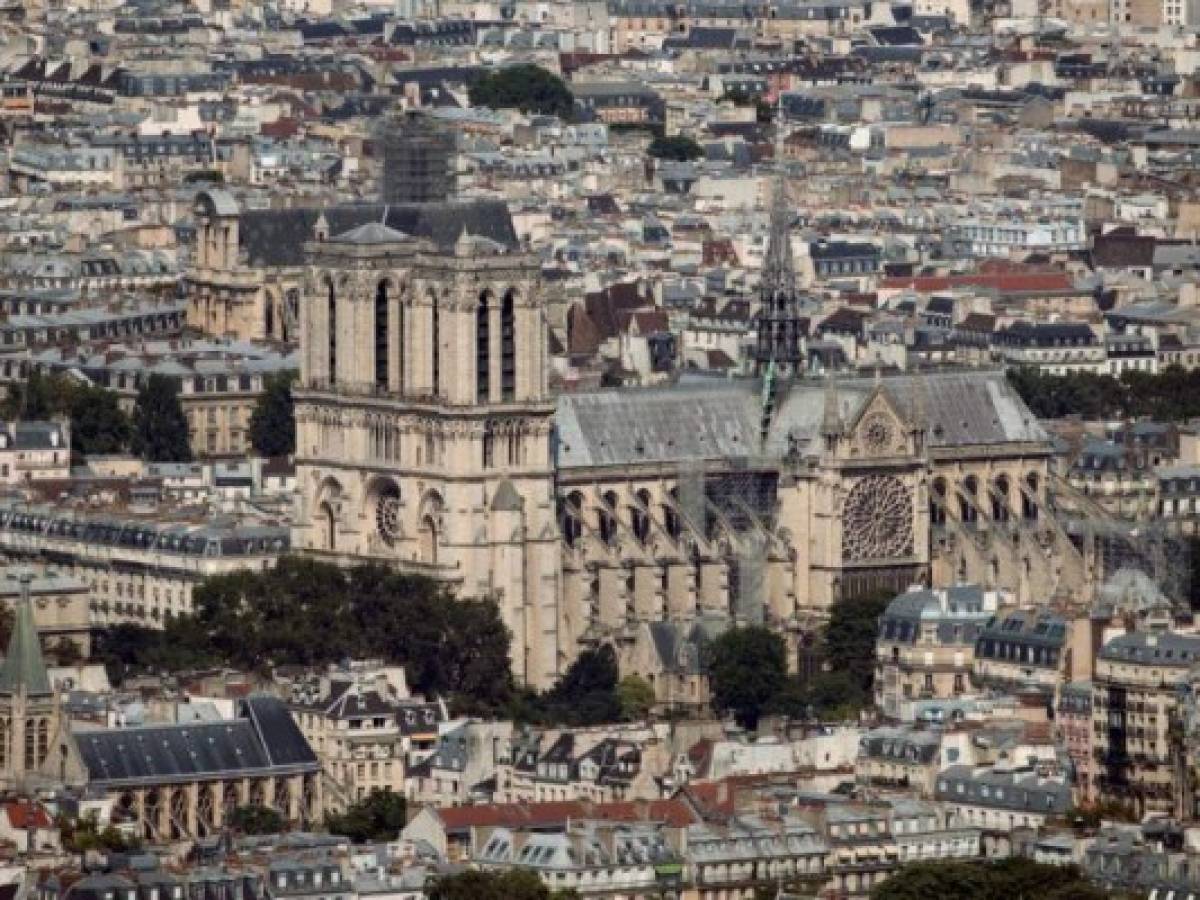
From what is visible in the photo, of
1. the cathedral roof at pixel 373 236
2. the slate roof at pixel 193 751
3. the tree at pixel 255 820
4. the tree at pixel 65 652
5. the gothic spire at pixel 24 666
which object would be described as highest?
the cathedral roof at pixel 373 236

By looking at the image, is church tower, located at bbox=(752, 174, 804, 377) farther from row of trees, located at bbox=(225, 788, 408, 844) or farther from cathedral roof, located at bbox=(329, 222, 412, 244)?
row of trees, located at bbox=(225, 788, 408, 844)

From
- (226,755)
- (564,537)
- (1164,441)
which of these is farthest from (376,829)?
(1164,441)

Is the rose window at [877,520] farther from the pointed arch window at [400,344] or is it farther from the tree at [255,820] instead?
the tree at [255,820]

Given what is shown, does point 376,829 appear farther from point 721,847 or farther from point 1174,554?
point 1174,554

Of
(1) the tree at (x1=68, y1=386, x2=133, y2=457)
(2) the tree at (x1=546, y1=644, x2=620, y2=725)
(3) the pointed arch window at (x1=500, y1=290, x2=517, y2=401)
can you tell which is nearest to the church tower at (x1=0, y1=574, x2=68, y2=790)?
(2) the tree at (x1=546, y1=644, x2=620, y2=725)

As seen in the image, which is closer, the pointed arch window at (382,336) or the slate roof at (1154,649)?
the slate roof at (1154,649)

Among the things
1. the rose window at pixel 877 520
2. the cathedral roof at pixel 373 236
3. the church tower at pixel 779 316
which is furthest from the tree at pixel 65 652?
the church tower at pixel 779 316

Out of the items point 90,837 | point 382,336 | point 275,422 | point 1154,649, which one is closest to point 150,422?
point 275,422
